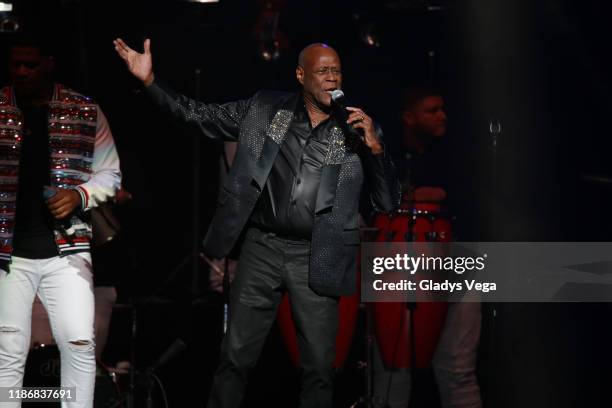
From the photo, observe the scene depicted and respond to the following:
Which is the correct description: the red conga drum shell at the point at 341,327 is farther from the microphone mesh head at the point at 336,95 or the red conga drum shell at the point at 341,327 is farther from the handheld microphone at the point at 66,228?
the microphone mesh head at the point at 336,95

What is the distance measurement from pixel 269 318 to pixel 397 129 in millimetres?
3495

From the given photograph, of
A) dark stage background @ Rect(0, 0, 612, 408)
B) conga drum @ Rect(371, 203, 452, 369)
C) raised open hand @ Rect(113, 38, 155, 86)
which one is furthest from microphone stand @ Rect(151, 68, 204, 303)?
raised open hand @ Rect(113, 38, 155, 86)

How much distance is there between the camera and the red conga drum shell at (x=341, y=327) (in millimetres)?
6227

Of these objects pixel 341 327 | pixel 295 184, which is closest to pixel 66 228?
pixel 295 184

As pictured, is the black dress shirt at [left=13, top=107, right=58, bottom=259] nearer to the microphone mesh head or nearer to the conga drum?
the microphone mesh head

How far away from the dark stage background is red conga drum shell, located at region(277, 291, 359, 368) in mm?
542

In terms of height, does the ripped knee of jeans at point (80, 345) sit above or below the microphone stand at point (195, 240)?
below

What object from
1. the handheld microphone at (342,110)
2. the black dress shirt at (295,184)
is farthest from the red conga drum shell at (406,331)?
the handheld microphone at (342,110)

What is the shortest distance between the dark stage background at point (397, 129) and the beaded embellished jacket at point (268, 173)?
1.05 metres

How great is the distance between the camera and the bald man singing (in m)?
4.71

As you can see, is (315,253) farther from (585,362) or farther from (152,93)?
(585,362)

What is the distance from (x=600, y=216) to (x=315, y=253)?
2.78 meters

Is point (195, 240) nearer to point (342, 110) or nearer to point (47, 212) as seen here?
point (47, 212)

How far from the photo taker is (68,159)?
16.2 ft
